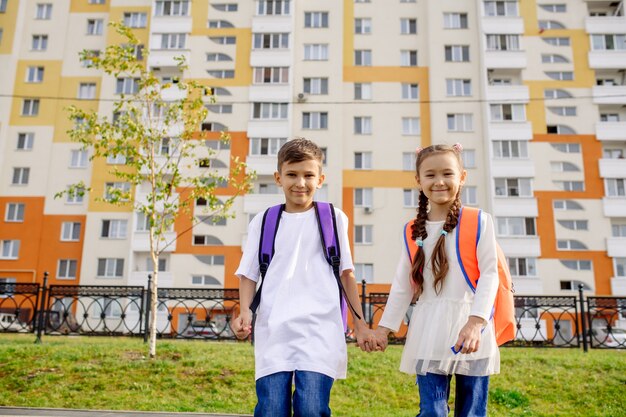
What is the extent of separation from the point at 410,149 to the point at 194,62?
15.0 m

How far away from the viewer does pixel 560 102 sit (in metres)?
34.4

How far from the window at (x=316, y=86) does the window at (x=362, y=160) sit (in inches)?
179

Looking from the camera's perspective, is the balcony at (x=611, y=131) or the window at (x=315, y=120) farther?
the window at (x=315, y=120)

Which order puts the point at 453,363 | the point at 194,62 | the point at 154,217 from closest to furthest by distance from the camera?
the point at 453,363 < the point at 154,217 < the point at 194,62

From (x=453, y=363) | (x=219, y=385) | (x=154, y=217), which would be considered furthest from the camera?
(x=154, y=217)

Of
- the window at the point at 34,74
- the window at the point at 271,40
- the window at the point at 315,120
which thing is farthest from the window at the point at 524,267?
the window at the point at 34,74

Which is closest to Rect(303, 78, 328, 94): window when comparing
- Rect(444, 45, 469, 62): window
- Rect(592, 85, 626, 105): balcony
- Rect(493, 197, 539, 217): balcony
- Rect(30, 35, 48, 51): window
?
Rect(444, 45, 469, 62): window

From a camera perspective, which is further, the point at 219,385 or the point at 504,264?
the point at 219,385

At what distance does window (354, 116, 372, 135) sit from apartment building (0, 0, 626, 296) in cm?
14

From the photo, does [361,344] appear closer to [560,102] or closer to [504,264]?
[504,264]

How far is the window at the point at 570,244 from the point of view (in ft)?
107

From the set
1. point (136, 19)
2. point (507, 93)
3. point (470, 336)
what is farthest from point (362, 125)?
point (470, 336)

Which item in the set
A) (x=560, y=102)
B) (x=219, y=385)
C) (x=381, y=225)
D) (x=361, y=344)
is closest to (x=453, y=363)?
(x=361, y=344)

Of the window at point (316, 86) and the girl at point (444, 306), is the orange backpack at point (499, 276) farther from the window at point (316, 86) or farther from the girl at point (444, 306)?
the window at point (316, 86)
